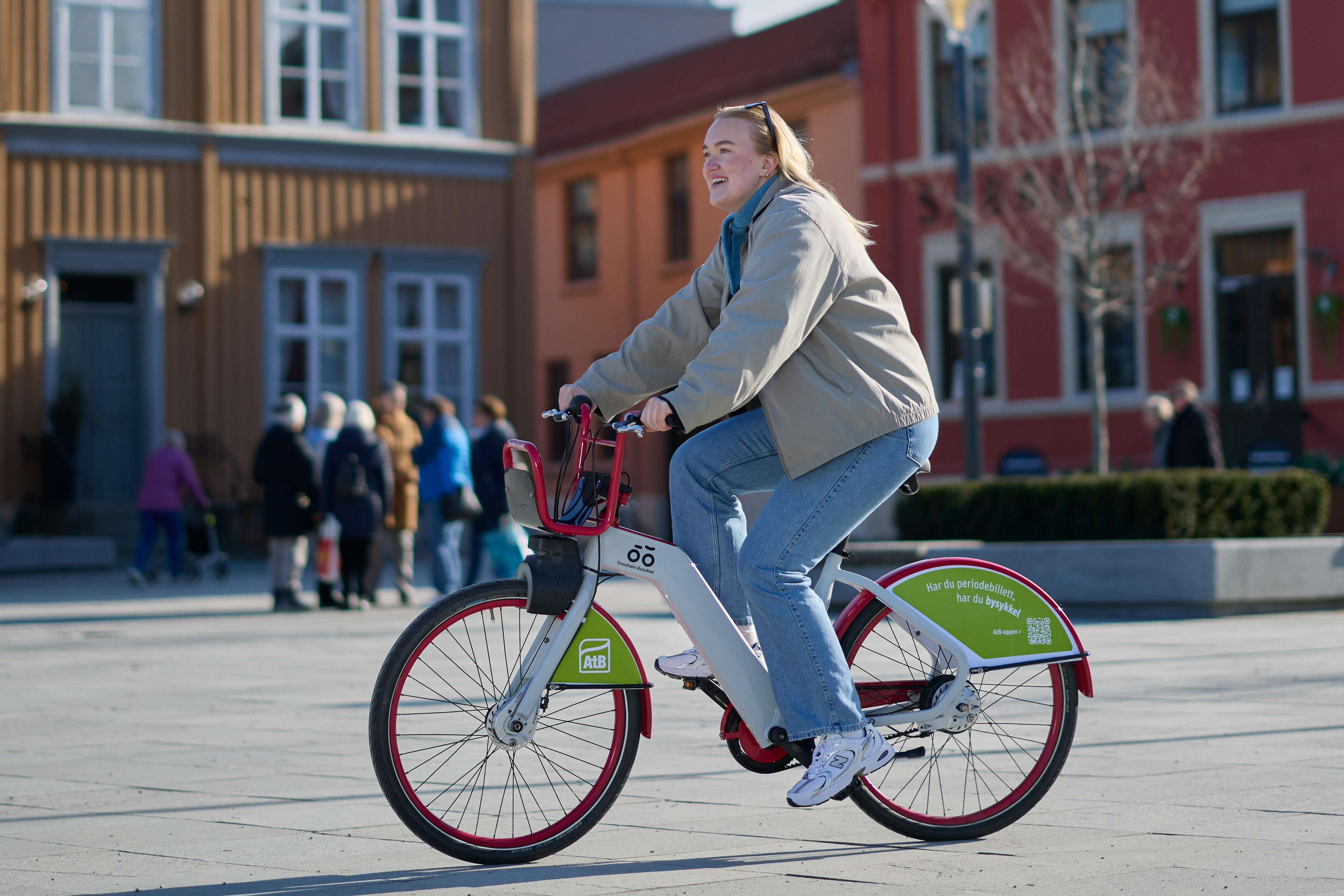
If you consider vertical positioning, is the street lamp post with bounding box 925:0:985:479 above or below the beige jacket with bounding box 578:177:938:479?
above

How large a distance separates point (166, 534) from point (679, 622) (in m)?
15.9

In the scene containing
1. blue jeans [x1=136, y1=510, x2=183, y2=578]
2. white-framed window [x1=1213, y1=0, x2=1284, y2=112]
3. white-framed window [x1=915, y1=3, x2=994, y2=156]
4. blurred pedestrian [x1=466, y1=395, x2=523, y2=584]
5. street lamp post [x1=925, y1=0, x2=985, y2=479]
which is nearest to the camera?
blurred pedestrian [x1=466, y1=395, x2=523, y2=584]

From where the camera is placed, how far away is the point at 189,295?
23.4 meters

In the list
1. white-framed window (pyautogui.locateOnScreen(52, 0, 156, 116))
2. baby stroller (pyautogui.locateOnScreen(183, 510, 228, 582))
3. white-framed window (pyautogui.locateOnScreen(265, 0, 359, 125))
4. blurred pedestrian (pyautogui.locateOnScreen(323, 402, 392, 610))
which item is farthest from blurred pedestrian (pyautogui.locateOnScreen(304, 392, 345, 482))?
white-framed window (pyautogui.locateOnScreen(265, 0, 359, 125))

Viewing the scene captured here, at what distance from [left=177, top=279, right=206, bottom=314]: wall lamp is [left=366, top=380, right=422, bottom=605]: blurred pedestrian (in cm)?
794

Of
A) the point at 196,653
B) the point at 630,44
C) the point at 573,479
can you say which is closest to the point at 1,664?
the point at 196,653

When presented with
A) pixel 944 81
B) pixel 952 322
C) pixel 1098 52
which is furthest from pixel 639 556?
pixel 944 81

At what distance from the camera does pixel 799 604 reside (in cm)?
472

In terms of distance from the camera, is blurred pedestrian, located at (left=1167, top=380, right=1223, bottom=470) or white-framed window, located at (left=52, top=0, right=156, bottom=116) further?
white-framed window, located at (left=52, top=0, right=156, bottom=116)

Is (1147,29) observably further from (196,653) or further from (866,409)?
(866,409)

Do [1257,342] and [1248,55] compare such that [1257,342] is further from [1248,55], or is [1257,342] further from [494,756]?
[494,756]

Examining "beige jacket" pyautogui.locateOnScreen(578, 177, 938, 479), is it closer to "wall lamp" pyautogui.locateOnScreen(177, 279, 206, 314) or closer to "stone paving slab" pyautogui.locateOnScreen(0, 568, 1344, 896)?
"stone paving slab" pyautogui.locateOnScreen(0, 568, 1344, 896)

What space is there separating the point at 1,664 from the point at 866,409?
24.8 ft

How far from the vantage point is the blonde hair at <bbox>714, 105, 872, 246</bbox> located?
4867 mm
